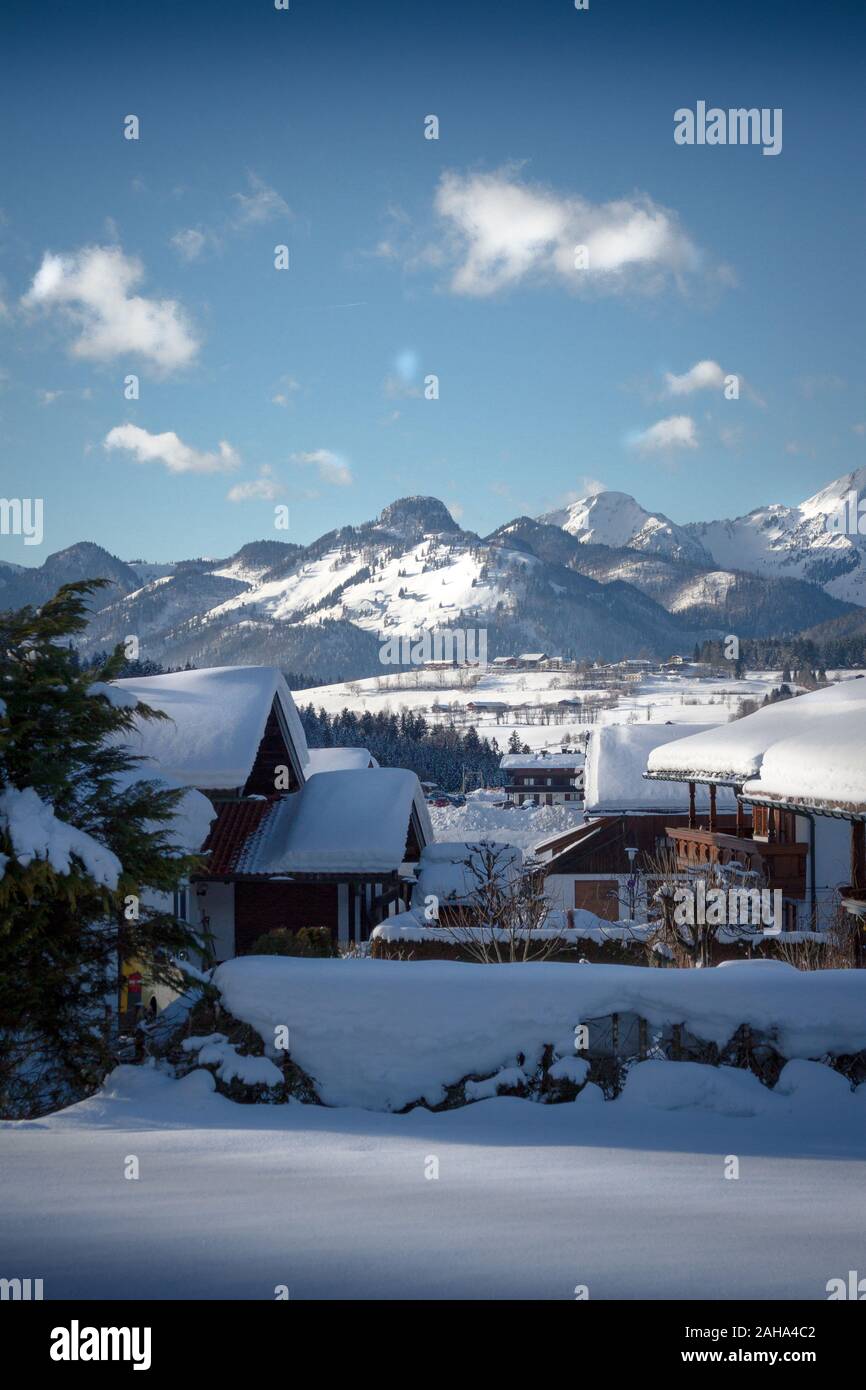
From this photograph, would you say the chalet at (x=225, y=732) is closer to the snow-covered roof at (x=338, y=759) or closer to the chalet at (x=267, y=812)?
the chalet at (x=267, y=812)

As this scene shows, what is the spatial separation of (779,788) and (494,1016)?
7.61m

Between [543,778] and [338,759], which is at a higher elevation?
[338,759]

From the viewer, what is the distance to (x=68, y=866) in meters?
7.86

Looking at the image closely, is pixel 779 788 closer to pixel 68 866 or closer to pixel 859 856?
pixel 859 856

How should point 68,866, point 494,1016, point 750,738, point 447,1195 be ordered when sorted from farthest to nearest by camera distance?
point 750,738
point 494,1016
point 68,866
point 447,1195

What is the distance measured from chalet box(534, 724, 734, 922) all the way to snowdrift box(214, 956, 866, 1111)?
21.8 meters

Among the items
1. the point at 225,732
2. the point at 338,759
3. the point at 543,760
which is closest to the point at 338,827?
the point at 225,732

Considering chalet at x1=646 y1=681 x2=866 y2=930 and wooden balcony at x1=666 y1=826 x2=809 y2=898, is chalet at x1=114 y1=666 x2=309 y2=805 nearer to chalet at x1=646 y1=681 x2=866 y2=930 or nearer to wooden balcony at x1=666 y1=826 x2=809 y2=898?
chalet at x1=646 y1=681 x2=866 y2=930

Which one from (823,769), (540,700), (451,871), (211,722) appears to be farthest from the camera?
(540,700)

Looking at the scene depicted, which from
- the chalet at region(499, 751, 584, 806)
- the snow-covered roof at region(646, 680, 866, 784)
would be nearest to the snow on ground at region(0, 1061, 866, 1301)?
the snow-covered roof at region(646, 680, 866, 784)

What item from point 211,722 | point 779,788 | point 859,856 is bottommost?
point 859,856

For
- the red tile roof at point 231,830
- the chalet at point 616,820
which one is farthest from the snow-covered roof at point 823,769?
the chalet at point 616,820

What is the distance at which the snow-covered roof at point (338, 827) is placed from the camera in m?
21.0
